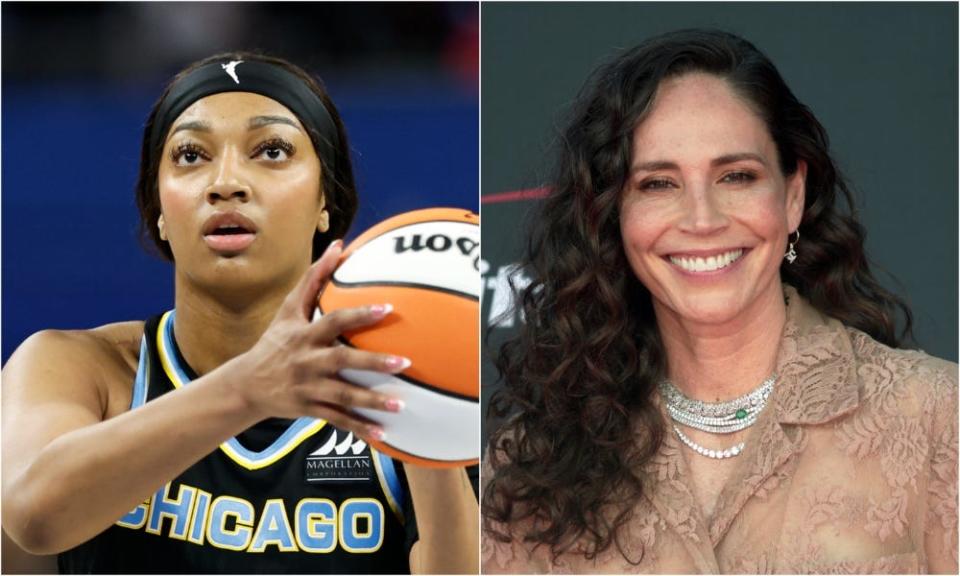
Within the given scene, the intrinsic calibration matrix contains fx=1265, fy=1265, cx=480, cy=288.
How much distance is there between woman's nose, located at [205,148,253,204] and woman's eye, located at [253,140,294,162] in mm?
52

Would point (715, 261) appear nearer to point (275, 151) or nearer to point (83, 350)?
point (275, 151)

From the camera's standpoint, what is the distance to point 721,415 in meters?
3.04

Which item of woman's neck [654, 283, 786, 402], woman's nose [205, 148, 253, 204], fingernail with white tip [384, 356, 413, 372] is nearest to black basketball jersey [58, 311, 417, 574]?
woman's nose [205, 148, 253, 204]

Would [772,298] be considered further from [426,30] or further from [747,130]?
[426,30]

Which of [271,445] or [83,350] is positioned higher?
[83,350]

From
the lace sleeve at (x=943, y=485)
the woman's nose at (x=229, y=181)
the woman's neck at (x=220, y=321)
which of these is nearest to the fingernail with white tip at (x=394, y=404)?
the woman's neck at (x=220, y=321)

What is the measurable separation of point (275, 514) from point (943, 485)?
1596mm

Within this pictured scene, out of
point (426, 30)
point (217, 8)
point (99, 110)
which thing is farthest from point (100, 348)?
point (426, 30)

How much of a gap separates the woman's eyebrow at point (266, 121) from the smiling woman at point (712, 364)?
0.69 meters

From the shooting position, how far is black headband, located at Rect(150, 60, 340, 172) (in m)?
3.19

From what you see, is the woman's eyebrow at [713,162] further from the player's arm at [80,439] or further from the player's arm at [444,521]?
the player's arm at [80,439]

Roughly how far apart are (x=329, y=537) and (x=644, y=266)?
3.35 feet

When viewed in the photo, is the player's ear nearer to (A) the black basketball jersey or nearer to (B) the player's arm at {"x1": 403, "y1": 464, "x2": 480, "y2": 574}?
(A) the black basketball jersey

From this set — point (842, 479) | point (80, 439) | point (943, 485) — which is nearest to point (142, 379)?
point (80, 439)
